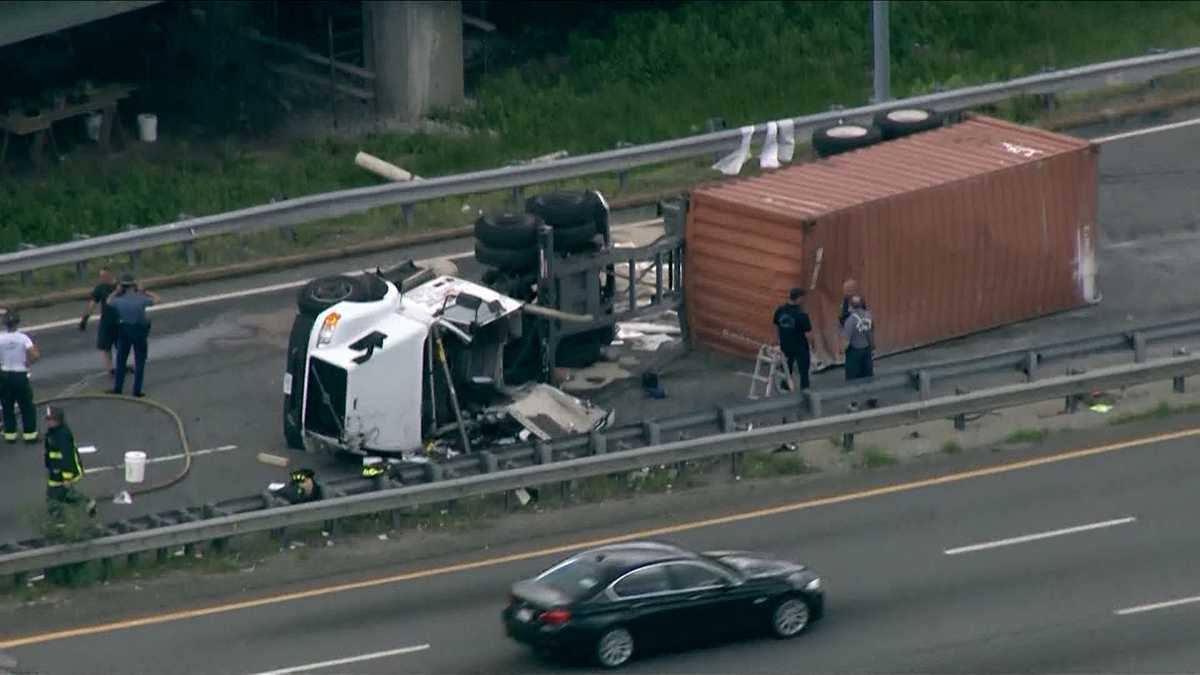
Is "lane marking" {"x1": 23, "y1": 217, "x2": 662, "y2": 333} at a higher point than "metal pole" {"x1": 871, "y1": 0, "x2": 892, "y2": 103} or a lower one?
lower

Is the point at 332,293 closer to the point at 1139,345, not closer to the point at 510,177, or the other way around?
the point at 510,177

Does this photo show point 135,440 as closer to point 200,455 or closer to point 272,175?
point 200,455

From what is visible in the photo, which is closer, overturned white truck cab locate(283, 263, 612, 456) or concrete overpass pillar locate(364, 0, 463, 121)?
overturned white truck cab locate(283, 263, 612, 456)

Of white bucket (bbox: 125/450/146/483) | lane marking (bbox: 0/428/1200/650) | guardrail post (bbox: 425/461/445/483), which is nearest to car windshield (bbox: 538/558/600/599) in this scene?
lane marking (bbox: 0/428/1200/650)

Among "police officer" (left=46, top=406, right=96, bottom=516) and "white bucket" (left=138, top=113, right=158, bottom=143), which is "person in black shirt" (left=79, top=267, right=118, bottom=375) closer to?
"police officer" (left=46, top=406, right=96, bottom=516)

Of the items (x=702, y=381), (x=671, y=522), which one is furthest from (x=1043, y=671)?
(x=702, y=381)

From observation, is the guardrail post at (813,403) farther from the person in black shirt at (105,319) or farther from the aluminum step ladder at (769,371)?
the person in black shirt at (105,319)
